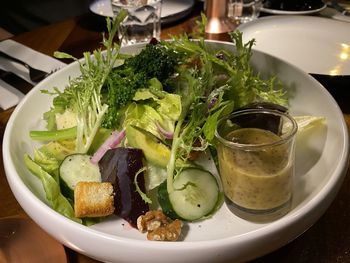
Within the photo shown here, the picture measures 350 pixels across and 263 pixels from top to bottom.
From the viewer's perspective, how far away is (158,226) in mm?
981

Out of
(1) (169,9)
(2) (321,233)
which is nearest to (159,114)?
(2) (321,233)

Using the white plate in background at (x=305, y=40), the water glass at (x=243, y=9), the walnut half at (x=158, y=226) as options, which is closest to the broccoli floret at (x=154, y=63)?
the walnut half at (x=158, y=226)

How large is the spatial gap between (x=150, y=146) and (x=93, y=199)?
0.77 ft

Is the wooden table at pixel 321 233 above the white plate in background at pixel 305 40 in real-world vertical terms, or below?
below

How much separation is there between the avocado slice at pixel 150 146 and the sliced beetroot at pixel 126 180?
41mm

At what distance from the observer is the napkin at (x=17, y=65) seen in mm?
1648

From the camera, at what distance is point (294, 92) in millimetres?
1441

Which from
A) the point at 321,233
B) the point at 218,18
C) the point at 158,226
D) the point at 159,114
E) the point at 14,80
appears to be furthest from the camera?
the point at 218,18

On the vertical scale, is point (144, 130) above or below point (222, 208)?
above

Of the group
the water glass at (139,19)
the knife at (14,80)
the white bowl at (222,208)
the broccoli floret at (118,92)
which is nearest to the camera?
the white bowl at (222,208)

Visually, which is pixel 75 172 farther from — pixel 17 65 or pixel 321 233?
pixel 17 65

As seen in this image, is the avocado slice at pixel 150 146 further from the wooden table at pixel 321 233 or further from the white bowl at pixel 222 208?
the wooden table at pixel 321 233

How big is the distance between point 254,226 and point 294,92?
0.60 m

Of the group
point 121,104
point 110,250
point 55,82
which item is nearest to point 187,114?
point 121,104
